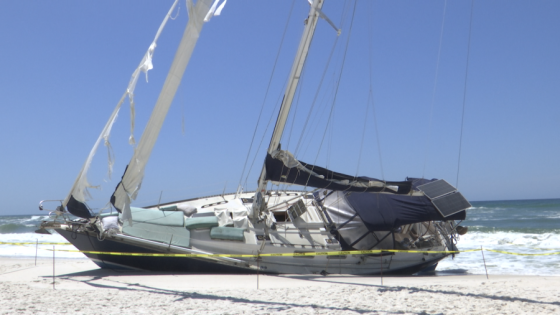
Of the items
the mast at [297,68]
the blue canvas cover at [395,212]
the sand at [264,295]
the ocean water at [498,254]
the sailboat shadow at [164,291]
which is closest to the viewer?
the sand at [264,295]

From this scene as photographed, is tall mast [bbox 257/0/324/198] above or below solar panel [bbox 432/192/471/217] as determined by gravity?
above

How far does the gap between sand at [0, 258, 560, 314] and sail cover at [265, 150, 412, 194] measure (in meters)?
2.57

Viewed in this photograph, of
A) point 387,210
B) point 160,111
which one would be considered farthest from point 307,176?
point 160,111

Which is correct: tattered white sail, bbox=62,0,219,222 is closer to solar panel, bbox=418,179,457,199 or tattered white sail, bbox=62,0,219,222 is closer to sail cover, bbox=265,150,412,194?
sail cover, bbox=265,150,412,194

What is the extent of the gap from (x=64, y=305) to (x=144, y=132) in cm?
385

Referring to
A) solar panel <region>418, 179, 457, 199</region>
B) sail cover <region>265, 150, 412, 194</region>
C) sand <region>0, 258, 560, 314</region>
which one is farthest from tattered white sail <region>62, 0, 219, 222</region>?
solar panel <region>418, 179, 457, 199</region>

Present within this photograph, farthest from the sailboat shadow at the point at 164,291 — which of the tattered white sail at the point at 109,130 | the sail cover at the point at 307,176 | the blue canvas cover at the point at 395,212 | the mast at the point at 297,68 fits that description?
the blue canvas cover at the point at 395,212

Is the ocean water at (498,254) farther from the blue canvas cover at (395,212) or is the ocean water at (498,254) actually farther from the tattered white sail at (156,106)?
the tattered white sail at (156,106)

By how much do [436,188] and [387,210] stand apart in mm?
1956

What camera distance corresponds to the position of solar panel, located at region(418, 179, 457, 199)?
14.2 metres

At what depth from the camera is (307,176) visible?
1348 cm

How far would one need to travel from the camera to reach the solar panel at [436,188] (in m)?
14.2

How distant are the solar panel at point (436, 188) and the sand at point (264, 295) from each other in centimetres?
256

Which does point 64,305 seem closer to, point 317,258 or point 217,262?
point 217,262
